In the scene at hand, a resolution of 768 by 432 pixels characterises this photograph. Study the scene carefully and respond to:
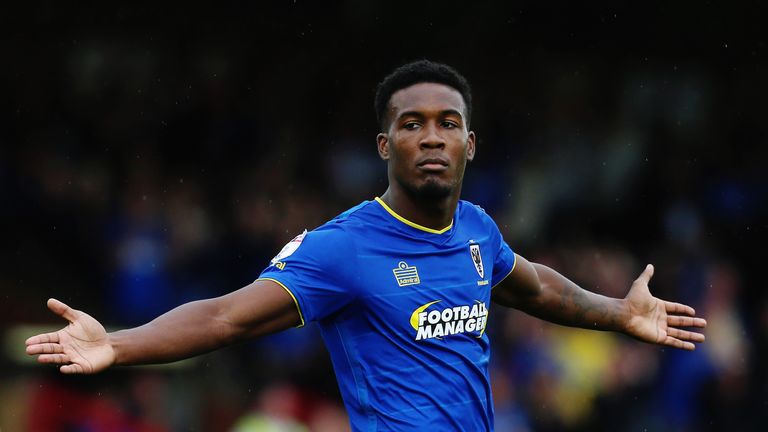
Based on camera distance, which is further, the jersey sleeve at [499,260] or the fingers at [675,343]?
the fingers at [675,343]

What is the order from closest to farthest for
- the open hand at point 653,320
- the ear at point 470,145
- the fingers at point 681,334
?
the ear at point 470,145 < the fingers at point 681,334 < the open hand at point 653,320

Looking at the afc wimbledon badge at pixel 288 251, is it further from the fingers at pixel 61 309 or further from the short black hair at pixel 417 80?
the fingers at pixel 61 309

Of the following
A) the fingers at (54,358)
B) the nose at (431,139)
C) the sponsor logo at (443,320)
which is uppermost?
the nose at (431,139)

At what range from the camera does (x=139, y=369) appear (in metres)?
10.4

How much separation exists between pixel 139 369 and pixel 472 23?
5.88 m

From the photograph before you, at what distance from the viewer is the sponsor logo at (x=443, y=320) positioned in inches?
203

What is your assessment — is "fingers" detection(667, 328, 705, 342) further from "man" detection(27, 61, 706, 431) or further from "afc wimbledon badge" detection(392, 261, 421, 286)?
"afc wimbledon badge" detection(392, 261, 421, 286)

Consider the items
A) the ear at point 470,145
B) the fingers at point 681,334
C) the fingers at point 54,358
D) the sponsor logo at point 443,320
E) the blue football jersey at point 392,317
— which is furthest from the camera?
the fingers at point 681,334

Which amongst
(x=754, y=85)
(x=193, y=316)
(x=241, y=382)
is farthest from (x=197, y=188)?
(x=193, y=316)

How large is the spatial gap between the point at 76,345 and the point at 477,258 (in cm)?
195

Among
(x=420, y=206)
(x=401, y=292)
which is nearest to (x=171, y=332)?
(x=401, y=292)

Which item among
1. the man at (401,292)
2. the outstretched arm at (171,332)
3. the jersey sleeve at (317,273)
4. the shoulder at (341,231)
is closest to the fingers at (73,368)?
the outstretched arm at (171,332)

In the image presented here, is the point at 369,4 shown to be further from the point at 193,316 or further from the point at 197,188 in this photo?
the point at 193,316

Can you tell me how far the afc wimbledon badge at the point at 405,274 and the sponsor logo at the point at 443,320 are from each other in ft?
0.38
